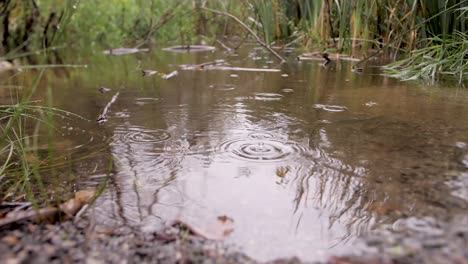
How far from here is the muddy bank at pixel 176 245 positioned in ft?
2.71

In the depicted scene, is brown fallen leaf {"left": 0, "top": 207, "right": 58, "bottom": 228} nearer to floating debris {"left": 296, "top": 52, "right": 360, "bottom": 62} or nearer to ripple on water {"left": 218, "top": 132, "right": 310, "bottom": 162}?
ripple on water {"left": 218, "top": 132, "right": 310, "bottom": 162}

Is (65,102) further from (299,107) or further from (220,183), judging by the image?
(220,183)

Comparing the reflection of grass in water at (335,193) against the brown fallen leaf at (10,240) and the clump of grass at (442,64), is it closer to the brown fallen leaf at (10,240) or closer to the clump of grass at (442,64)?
the brown fallen leaf at (10,240)

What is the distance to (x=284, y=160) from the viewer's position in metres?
1.34

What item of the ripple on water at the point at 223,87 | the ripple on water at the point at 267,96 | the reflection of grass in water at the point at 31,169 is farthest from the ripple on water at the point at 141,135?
the ripple on water at the point at 223,87

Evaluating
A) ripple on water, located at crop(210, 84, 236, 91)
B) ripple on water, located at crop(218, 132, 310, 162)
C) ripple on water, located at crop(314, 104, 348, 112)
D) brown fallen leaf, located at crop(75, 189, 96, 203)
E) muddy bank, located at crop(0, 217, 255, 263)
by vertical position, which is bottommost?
muddy bank, located at crop(0, 217, 255, 263)

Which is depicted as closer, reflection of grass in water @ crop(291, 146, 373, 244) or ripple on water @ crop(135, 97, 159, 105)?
reflection of grass in water @ crop(291, 146, 373, 244)

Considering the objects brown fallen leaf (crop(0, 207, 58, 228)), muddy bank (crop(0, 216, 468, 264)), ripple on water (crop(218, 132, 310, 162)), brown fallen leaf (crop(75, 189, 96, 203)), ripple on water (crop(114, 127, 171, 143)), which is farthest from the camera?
ripple on water (crop(114, 127, 171, 143))

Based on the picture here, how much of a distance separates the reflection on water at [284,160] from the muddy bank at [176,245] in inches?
1.6

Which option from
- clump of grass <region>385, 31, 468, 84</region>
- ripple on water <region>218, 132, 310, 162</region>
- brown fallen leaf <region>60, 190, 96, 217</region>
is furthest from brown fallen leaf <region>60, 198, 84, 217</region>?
clump of grass <region>385, 31, 468, 84</region>

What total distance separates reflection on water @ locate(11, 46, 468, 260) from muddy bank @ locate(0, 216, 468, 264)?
42 millimetres

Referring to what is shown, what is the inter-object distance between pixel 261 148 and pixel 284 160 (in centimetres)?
14

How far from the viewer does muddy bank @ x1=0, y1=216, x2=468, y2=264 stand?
825mm

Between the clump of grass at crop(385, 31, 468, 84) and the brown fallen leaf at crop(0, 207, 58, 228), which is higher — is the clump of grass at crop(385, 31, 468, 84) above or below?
above
